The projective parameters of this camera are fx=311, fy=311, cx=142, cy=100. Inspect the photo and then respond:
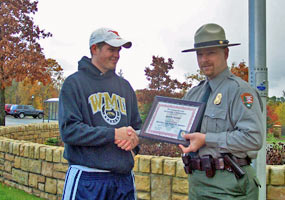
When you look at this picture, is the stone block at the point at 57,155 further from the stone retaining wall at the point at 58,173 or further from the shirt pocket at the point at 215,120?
the shirt pocket at the point at 215,120

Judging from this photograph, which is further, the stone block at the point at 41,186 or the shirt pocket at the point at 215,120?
the stone block at the point at 41,186

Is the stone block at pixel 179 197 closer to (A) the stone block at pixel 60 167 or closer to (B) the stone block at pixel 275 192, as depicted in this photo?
(B) the stone block at pixel 275 192

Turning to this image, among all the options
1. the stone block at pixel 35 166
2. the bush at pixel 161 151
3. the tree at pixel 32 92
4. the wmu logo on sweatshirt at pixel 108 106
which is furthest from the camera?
the tree at pixel 32 92

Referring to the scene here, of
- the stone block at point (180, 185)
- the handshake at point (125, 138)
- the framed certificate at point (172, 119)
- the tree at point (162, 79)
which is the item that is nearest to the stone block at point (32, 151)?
the stone block at point (180, 185)

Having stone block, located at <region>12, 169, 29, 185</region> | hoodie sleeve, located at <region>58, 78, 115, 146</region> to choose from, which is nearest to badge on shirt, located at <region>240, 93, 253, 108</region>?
hoodie sleeve, located at <region>58, 78, 115, 146</region>

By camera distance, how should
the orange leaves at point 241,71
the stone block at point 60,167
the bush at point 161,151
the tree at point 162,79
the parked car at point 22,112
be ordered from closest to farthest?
the stone block at point 60,167, the bush at point 161,151, the tree at point 162,79, the orange leaves at point 241,71, the parked car at point 22,112

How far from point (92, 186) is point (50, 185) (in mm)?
3362

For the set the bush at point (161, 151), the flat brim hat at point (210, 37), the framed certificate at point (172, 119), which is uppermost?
the flat brim hat at point (210, 37)

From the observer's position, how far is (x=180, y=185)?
4.28 meters

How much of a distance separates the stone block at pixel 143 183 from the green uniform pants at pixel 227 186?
7.14 ft

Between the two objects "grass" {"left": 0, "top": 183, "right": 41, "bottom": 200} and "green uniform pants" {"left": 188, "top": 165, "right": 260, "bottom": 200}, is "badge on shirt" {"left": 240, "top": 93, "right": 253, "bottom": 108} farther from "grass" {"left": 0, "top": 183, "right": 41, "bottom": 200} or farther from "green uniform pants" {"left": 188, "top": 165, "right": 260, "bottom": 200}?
"grass" {"left": 0, "top": 183, "right": 41, "bottom": 200}

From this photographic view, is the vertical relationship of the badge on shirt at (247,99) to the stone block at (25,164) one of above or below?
above

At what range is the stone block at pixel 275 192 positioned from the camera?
383cm

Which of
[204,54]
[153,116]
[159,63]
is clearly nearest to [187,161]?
[153,116]
